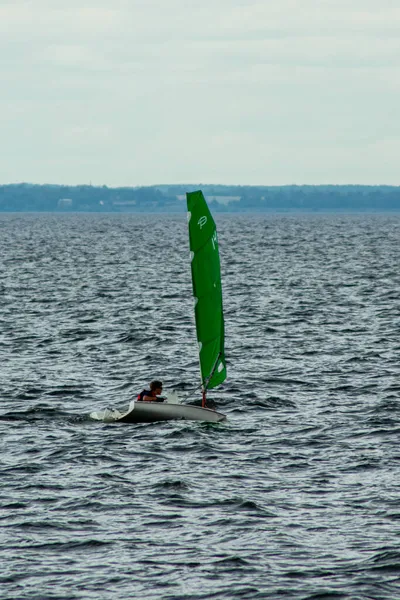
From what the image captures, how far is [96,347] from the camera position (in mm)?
43562

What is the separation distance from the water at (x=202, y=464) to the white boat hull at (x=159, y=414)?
352mm

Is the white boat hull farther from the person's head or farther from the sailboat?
the person's head

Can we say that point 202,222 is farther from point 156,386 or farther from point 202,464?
point 202,464

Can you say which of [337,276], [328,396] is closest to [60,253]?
[337,276]

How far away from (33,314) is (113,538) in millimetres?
36339

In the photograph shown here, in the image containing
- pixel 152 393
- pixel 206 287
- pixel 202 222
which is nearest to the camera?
pixel 202 222

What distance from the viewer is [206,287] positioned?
1147 inches

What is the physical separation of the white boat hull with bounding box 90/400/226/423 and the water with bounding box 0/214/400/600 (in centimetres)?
35

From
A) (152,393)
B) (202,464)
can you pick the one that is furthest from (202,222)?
(202,464)

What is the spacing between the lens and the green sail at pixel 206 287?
28438mm

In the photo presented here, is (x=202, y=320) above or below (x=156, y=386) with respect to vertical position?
above

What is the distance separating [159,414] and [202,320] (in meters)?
2.86

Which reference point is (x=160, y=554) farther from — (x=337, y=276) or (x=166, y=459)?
(x=337, y=276)

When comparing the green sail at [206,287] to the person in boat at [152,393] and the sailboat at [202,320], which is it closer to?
the sailboat at [202,320]
